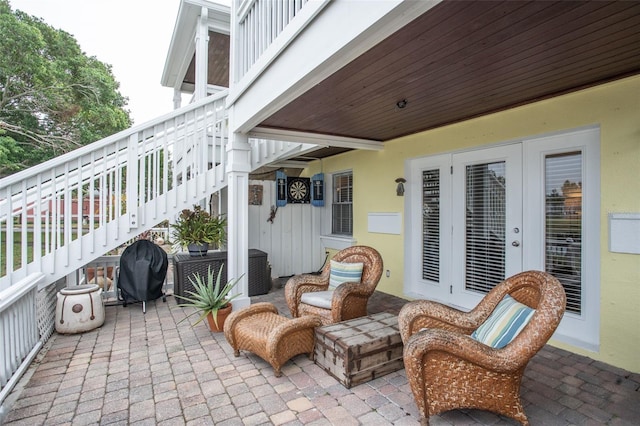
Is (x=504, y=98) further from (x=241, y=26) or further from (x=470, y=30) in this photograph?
(x=241, y=26)

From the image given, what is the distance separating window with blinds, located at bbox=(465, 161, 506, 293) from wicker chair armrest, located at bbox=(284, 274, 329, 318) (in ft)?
6.18

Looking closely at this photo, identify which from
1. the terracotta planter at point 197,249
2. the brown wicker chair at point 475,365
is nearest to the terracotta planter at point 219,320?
the terracotta planter at point 197,249

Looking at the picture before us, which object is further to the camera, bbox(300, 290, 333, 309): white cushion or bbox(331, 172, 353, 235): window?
bbox(331, 172, 353, 235): window

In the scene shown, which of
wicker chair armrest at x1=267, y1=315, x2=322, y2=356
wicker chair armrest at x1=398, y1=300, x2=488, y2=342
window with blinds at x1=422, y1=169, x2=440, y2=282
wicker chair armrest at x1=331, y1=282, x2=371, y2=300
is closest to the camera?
wicker chair armrest at x1=398, y1=300, x2=488, y2=342

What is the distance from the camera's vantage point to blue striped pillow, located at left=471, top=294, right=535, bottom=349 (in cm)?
206

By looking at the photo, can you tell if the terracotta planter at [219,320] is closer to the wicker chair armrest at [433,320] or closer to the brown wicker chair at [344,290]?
the brown wicker chair at [344,290]

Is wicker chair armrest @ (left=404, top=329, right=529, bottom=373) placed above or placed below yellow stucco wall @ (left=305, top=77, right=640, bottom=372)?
below

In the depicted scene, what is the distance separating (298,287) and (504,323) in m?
2.16

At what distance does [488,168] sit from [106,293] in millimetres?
5712

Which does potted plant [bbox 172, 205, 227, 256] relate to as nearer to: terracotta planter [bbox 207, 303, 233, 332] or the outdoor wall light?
terracotta planter [bbox 207, 303, 233, 332]

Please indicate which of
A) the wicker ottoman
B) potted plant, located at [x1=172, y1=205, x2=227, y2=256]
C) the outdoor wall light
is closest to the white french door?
the outdoor wall light

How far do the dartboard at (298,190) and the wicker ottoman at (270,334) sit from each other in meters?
3.57

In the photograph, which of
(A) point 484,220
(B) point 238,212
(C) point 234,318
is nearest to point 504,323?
(A) point 484,220

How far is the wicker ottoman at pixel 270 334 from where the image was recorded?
2.63 meters
